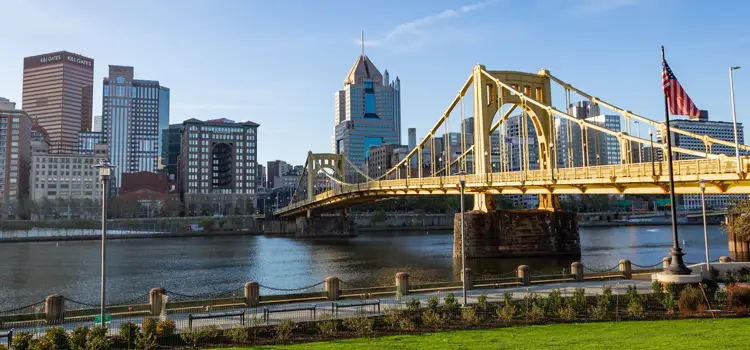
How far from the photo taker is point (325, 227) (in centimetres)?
13412

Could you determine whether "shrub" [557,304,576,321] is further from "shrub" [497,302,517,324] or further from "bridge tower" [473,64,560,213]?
"bridge tower" [473,64,560,213]

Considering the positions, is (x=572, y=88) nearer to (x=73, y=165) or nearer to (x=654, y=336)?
(x=654, y=336)

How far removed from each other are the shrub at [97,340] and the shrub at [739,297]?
21062 millimetres

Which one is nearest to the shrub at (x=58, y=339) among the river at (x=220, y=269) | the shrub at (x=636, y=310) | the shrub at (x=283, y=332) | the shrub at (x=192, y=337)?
the shrub at (x=192, y=337)

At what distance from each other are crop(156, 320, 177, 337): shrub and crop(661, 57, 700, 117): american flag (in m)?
22.1

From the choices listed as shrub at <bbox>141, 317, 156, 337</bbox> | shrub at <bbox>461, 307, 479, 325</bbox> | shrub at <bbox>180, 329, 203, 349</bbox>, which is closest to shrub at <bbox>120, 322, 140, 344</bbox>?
shrub at <bbox>141, 317, 156, 337</bbox>

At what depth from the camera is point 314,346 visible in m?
16.5

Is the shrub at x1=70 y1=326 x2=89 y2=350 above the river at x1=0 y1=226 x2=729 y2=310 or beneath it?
above

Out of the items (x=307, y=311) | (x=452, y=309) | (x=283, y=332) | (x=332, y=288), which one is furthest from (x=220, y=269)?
(x=283, y=332)

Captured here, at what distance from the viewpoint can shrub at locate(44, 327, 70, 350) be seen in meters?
16.4

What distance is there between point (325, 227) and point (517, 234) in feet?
257

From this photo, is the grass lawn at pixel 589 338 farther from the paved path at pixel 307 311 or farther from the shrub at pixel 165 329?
the paved path at pixel 307 311

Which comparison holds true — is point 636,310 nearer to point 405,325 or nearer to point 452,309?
point 452,309

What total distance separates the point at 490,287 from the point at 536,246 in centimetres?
3247
